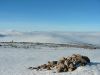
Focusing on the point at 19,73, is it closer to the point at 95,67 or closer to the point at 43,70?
the point at 43,70

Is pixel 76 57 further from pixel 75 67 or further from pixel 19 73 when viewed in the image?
pixel 19 73

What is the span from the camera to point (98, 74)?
3145 centimetres

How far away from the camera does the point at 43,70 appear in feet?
120

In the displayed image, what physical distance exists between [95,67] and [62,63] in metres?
4.39

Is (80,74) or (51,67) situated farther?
(51,67)

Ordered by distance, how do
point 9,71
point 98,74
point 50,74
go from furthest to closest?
point 9,71 < point 50,74 < point 98,74

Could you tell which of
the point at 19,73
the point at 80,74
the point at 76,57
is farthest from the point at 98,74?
the point at 19,73

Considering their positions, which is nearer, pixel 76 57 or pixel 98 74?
pixel 98 74

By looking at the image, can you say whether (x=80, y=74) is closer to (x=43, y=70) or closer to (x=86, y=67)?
(x=86, y=67)

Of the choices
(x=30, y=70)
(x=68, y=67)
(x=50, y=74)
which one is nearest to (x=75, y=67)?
(x=68, y=67)

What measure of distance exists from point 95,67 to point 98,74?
11.4 ft

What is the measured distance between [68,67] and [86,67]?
91.2 inches

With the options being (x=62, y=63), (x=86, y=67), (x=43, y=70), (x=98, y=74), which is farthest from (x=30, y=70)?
(x=98, y=74)

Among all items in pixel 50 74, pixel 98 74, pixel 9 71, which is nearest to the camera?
pixel 98 74
